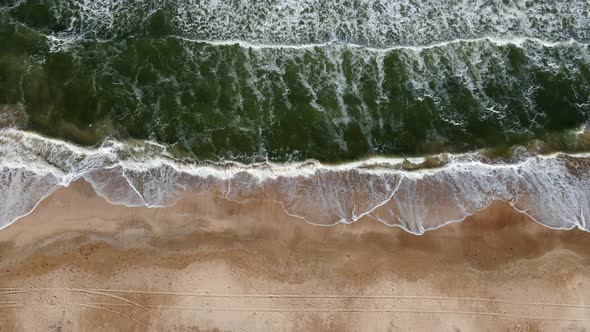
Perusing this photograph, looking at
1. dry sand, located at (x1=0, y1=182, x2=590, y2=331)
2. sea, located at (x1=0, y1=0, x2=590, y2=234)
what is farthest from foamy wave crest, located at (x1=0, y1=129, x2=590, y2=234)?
dry sand, located at (x1=0, y1=182, x2=590, y2=331)

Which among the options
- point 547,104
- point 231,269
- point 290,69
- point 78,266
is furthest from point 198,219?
point 547,104

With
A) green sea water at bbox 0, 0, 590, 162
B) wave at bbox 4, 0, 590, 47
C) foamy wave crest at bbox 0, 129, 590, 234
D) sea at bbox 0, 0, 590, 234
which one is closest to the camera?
foamy wave crest at bbox 0, 129, 590, 234

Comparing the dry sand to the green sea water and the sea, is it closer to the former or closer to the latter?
the sea

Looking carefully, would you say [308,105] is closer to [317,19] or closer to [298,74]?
[298,74]

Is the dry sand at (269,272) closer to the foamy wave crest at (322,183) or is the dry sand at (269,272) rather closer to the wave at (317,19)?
the foamy wave crest at (322,183)

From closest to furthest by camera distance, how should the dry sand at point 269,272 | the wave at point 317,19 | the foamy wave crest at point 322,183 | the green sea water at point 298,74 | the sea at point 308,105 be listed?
1. the dry sand at point 269,272
2. the foamy wave crest at point 322,183
3. the sea at point 308,105
4. the green sea water at point 298,74
5. the wave at point 317,19

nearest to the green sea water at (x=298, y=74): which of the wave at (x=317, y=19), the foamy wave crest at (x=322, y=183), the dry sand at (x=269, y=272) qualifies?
the wave at (x=317, y=19)

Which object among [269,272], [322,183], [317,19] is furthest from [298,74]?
[269,272]
